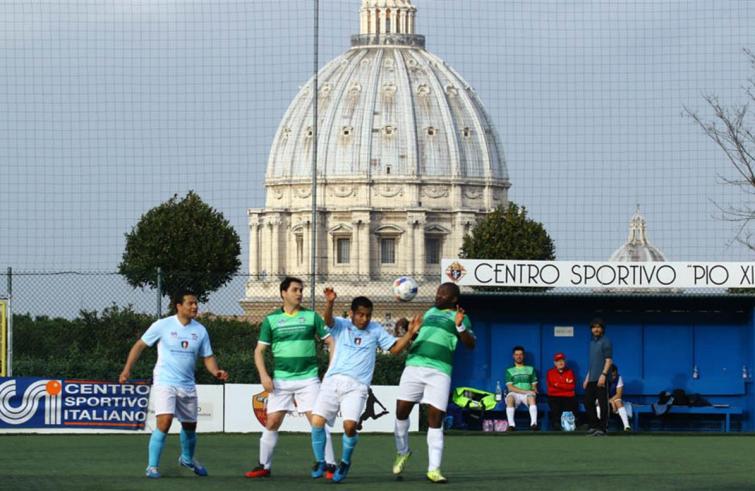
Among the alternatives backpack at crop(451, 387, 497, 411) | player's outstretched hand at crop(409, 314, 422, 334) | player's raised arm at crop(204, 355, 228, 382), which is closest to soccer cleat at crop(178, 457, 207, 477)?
player's raised arm at crop(204, 355, 228, 382)

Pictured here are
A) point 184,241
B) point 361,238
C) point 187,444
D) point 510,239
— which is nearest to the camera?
point 187,444

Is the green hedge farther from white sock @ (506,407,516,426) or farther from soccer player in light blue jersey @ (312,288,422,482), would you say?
soccer player in light blue jersey @ (312,288,422,482)

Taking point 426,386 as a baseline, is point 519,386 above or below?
below

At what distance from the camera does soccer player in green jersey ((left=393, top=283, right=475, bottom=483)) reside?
15.2m

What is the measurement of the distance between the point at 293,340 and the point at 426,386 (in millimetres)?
1130

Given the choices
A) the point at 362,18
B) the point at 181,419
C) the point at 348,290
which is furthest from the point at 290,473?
the point at 362,18

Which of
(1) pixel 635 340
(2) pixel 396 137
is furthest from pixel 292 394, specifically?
(2) pixel 396 137

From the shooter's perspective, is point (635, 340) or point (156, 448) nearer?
point (156, 448)

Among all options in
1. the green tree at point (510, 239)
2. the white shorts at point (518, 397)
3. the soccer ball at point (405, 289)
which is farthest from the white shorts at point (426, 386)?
the green tree at point (510, 239)

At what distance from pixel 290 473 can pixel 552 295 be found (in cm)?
1147

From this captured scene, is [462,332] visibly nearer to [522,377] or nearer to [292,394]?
[292,394]

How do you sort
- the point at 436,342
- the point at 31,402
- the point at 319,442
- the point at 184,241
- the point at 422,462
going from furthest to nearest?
the point at 184,241
the point at 31,402
the point at 422,462
the point at 319,442
the point at 436,342

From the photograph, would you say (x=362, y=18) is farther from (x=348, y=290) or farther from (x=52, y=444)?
(x=52, y=444)

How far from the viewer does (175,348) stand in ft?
51.9
